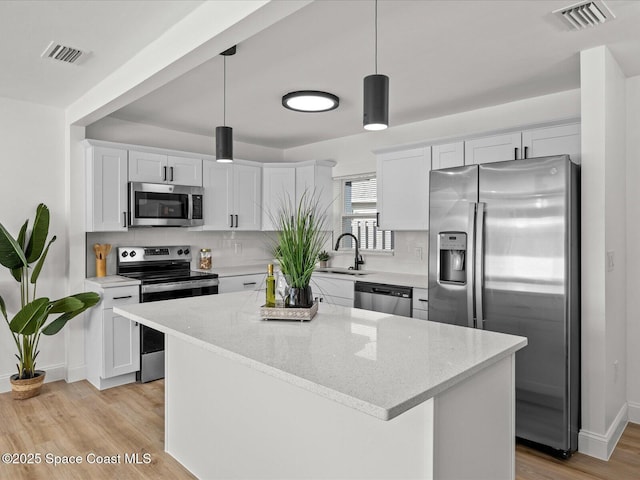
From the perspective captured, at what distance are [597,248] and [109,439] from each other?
3.39 m

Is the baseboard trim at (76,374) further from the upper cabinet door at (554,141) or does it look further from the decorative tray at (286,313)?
the upper cabinet door at (554,141)

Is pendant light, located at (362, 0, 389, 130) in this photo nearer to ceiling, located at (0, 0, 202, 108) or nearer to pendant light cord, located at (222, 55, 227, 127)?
ceiling, located at (0, 0, 202, 108)

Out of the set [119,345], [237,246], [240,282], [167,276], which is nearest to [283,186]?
A: [237,246]

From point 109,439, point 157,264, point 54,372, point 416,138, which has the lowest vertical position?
point 109,439

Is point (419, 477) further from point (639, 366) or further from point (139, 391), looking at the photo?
point (139, 391)

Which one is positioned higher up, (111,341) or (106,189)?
(106,189)

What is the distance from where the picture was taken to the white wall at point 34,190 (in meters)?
3.68

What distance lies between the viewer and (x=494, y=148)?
355 cm

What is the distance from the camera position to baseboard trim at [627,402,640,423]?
317 centimetres

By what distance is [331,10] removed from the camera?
2240mm

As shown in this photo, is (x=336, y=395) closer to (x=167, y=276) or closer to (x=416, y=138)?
(x=167, y=276)

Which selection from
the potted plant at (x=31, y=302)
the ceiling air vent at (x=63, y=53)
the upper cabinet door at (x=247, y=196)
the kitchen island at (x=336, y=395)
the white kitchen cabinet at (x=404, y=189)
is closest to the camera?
the kitchen island at (x=336, y=395)

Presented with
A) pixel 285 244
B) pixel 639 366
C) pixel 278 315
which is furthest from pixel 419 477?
pixel 639 366

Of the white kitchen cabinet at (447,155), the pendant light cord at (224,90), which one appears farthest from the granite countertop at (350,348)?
the white kitchen cabinet at (447,155)
